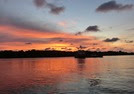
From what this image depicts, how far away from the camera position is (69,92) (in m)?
35.1

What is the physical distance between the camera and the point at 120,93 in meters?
33.2

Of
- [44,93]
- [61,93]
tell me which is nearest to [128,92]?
[61,93]

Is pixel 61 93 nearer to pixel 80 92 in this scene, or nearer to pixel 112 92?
pixel 80 92

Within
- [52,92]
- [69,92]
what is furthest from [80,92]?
[52,92]

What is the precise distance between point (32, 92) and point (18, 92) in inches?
86.4

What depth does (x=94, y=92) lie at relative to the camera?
1368 inches

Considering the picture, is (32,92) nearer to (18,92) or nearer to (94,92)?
(18,92)

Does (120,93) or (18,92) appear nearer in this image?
(120,93)

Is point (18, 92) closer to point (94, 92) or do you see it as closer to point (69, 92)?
point (69, 92)

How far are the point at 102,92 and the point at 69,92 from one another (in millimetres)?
4974

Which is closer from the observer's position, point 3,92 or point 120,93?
point 120,93

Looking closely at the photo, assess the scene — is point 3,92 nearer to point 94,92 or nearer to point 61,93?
point 61,93

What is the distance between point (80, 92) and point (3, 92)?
39.2 feet

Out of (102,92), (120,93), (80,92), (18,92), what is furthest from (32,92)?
(120,93)
